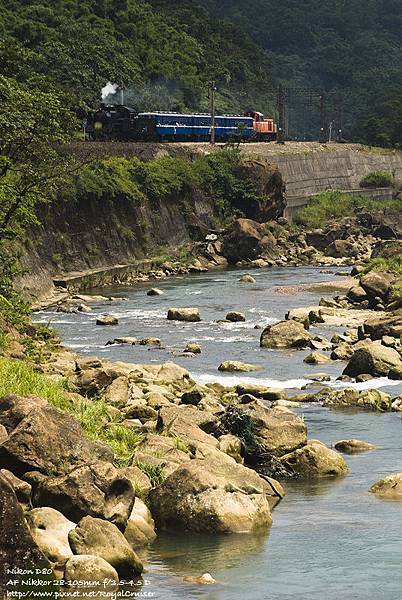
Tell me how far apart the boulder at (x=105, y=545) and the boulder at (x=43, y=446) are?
1.75 metres

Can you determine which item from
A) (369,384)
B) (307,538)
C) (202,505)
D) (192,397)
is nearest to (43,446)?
(202,505)

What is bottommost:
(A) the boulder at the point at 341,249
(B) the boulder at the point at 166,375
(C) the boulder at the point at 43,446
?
(A) the boulder at the point at 341,249

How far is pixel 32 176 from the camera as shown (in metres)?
44.6

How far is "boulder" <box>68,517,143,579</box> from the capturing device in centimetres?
1850

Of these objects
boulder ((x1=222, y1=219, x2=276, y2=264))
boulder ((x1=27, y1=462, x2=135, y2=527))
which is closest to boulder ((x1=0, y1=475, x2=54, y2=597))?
boulder ((x1=27, y1=462, x2=135, y2=527))

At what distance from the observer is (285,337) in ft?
142

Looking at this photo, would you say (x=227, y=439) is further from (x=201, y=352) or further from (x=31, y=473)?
(x=201, y=352)

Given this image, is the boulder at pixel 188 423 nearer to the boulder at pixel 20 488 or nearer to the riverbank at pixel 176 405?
the riverbank at pixel 176 405

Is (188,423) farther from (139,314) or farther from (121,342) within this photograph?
(139,314)

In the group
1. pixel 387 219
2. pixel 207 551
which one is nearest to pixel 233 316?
pixel 207 551

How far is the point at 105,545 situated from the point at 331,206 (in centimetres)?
8136

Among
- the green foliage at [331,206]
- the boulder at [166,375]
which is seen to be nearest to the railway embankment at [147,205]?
the green foliage at [331,206]

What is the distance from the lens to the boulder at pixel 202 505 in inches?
840

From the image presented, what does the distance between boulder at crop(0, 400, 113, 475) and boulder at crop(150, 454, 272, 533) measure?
1462 millimetres
